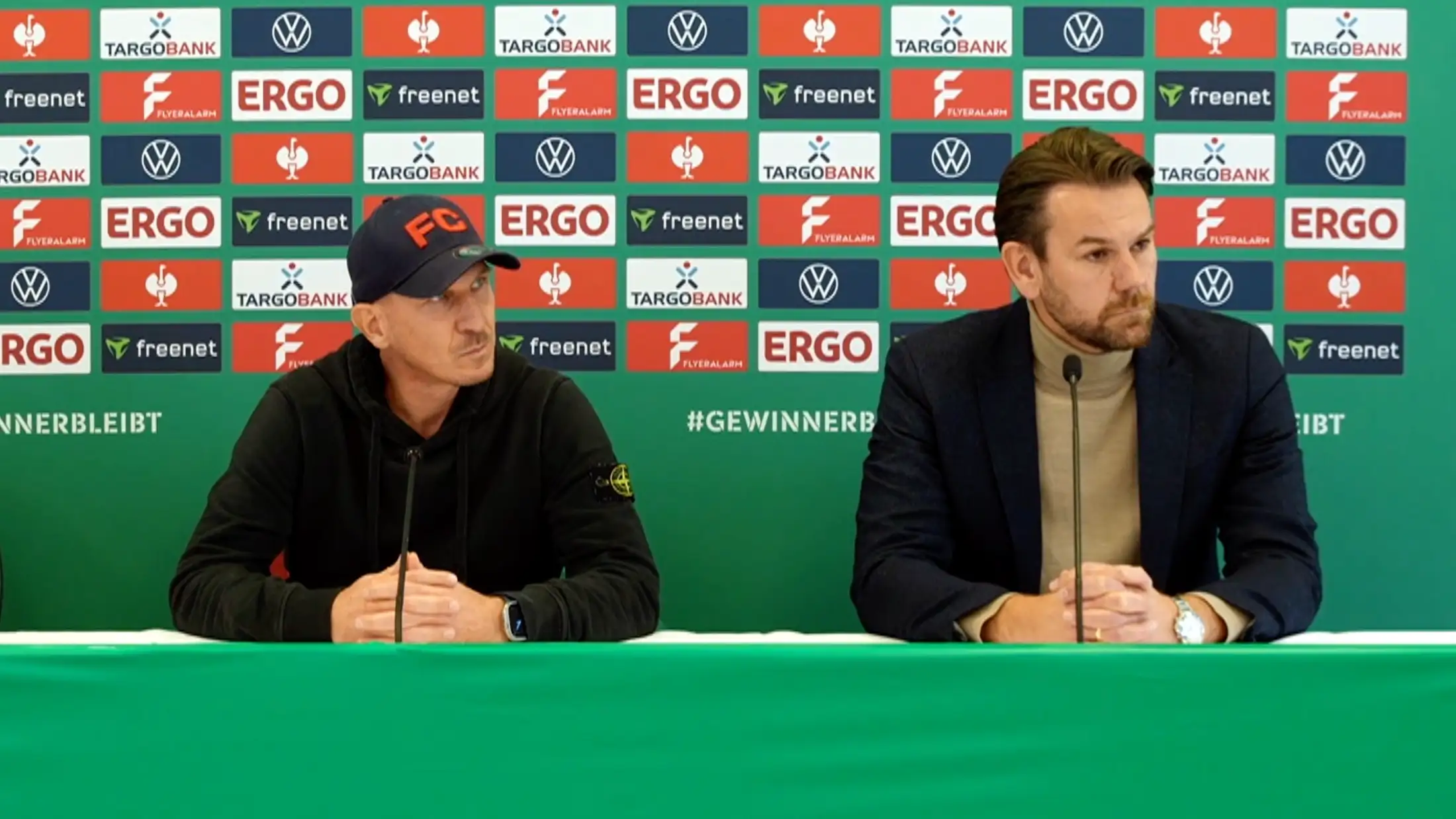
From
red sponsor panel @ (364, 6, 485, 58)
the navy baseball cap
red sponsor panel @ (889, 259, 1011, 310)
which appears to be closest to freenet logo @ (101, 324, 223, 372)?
red sponsor panel @ (364, 6, 485, 58)

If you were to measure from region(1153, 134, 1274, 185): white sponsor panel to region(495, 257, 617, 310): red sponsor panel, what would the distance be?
1.06m

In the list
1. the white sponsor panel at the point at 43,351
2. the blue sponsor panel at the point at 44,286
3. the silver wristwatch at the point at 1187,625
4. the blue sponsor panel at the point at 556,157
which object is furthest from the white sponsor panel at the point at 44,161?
the silver wristwatch at the point at 1187,625

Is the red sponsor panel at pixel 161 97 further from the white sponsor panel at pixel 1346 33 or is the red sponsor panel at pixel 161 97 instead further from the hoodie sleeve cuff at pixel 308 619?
the white sponsor panel at pixel 1346 33

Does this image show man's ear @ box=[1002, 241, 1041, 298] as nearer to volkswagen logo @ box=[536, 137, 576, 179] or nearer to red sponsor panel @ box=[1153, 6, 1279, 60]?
red sponsor panel @ box=[1153, 6, 1279, 60]

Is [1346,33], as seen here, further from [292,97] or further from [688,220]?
[292,97]

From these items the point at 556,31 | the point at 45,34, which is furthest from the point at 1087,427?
the point at 45,34

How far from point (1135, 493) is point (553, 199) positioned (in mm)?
1213

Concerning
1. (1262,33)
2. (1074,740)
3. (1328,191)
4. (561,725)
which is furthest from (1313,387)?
(561,725)

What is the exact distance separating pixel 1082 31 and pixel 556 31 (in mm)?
988

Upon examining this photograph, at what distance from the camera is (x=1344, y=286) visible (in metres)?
2.43

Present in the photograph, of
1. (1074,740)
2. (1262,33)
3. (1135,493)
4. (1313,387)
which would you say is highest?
(1262,33)

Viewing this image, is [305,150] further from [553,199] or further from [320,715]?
[320,715]

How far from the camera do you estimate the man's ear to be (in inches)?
73.5

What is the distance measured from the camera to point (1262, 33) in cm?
242
